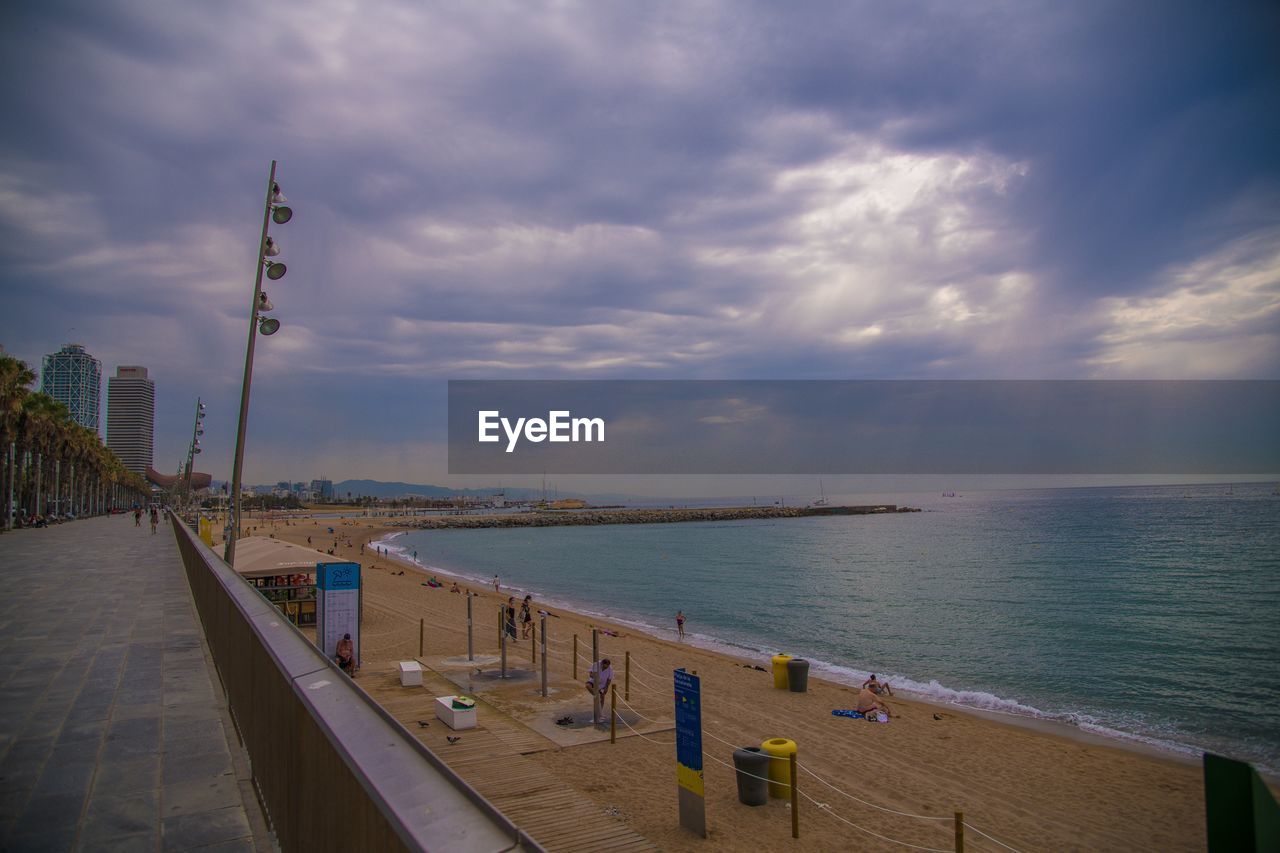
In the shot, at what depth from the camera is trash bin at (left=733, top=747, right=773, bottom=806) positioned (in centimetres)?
1162

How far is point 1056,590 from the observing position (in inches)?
1961

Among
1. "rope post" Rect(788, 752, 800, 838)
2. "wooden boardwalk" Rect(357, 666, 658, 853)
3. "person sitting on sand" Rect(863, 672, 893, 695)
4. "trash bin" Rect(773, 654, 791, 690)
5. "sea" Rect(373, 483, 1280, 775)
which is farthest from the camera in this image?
"sea" Rect(373, 483, 1280, 775)

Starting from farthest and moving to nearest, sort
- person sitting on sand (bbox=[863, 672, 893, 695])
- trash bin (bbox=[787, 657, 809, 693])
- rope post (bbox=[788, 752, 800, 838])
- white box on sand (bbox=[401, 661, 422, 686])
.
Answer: trash bin (bbox=[787, 657, 809, 693]) → person sitting on sand (bbox=[863, 672, 893, 695]) → white box on sand (bbox=[401, 661, 422, 686]) → rope post (bbox=[788, 752, 800, 838])

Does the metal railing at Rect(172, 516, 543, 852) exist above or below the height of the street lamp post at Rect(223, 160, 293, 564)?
below

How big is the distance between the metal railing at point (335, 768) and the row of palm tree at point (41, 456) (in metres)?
48.5

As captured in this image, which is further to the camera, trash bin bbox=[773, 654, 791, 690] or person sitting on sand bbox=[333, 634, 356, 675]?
trash bin bbox=[773, 654, 791, 690]

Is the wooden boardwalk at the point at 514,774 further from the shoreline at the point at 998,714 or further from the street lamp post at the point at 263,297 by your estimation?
the shoreline at the point at 998,714

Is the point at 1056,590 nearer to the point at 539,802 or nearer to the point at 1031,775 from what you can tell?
the point at 1031,775

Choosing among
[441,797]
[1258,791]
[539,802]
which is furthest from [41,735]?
[1258,791]

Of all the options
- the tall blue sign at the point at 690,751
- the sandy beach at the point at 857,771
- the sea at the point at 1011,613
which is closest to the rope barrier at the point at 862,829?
the sandy beach at the point at 857,771

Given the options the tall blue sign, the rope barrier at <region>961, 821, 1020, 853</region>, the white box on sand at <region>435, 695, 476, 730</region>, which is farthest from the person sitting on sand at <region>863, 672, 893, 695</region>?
the white box on sand at <region>435, 695, 476, 730</region>

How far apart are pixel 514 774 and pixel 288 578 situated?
1398cm

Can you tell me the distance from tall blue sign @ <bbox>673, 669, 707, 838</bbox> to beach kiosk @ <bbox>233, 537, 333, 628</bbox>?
14.6 meters

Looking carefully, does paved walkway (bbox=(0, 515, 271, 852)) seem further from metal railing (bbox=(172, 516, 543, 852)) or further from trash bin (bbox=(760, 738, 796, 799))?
trash bin (bbox=(760, 738, 796, 799))
